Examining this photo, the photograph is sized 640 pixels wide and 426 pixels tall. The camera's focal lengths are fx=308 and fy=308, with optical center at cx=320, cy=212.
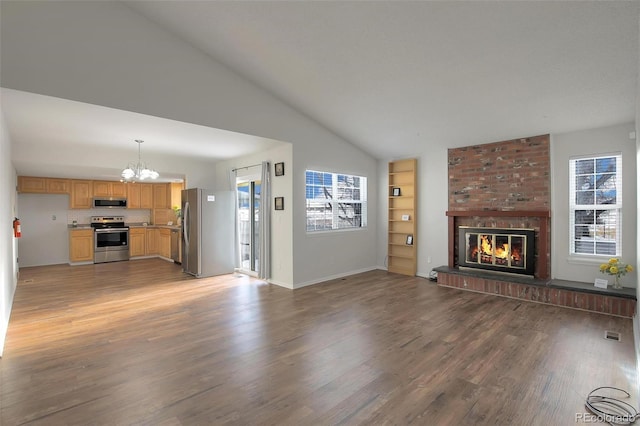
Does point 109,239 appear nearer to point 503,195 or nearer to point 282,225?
point 282,225

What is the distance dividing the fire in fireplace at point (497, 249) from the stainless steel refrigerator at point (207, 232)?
4799 mm

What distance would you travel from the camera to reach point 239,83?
4.62 metres

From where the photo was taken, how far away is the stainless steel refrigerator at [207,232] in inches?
252

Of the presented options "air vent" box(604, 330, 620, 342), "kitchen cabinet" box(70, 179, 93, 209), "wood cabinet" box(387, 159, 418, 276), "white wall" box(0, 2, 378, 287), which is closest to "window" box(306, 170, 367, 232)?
"white wall" box(0, 2, 378, 287)

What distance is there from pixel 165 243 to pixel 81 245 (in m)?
1.94

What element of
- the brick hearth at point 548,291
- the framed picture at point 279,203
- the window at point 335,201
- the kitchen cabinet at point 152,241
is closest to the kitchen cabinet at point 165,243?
the kitchen cabinet at point 152,241

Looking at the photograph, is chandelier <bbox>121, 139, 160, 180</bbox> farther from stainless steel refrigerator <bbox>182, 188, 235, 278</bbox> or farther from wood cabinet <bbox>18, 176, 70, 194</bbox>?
wood cabinet <bbox>18, 176, 70, 194</bbox>

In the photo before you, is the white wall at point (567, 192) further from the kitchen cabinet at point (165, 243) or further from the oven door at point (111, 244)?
the oven door at point (111, 244)

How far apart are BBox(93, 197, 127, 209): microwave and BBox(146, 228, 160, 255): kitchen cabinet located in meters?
0.99

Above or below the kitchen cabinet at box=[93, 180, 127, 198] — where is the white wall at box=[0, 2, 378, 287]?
above

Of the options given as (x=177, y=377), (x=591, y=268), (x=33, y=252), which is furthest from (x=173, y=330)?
(x=33, y=252)

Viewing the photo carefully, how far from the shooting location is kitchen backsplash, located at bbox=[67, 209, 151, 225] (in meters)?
8.29

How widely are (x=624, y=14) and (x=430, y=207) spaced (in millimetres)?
4014

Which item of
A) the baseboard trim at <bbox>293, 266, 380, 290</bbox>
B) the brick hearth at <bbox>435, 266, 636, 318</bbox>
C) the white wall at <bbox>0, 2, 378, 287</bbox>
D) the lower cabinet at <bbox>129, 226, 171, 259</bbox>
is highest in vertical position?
the white wall at <bbox>0, 2, 378, 287</bbox>
